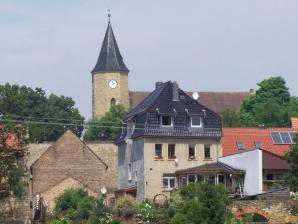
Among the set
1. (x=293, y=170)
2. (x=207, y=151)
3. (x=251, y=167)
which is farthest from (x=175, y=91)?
(x=293, y=170)

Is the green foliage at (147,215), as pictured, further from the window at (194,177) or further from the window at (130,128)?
the window at (130,128)

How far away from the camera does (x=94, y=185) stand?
87312mm

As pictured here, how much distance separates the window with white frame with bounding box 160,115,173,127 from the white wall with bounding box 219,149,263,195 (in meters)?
5.12

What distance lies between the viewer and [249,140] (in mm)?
88250

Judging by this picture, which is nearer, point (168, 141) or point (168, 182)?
point (168, 182)

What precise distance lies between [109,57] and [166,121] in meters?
74.4

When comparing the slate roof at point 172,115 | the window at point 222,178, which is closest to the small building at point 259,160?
the window at point 222,178

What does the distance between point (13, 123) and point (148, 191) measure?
37.3 feet

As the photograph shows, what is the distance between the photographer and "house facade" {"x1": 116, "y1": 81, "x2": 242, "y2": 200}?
82938mm

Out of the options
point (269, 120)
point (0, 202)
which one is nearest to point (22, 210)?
point (0, 202)

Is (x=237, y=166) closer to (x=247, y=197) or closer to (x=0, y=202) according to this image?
(x=247, y=197)

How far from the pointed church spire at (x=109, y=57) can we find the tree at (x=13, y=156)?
264 feet

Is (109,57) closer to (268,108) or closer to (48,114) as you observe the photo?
(48,114)

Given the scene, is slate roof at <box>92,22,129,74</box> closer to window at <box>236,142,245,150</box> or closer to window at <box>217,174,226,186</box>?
window at <box>236,142,245,150</box>
